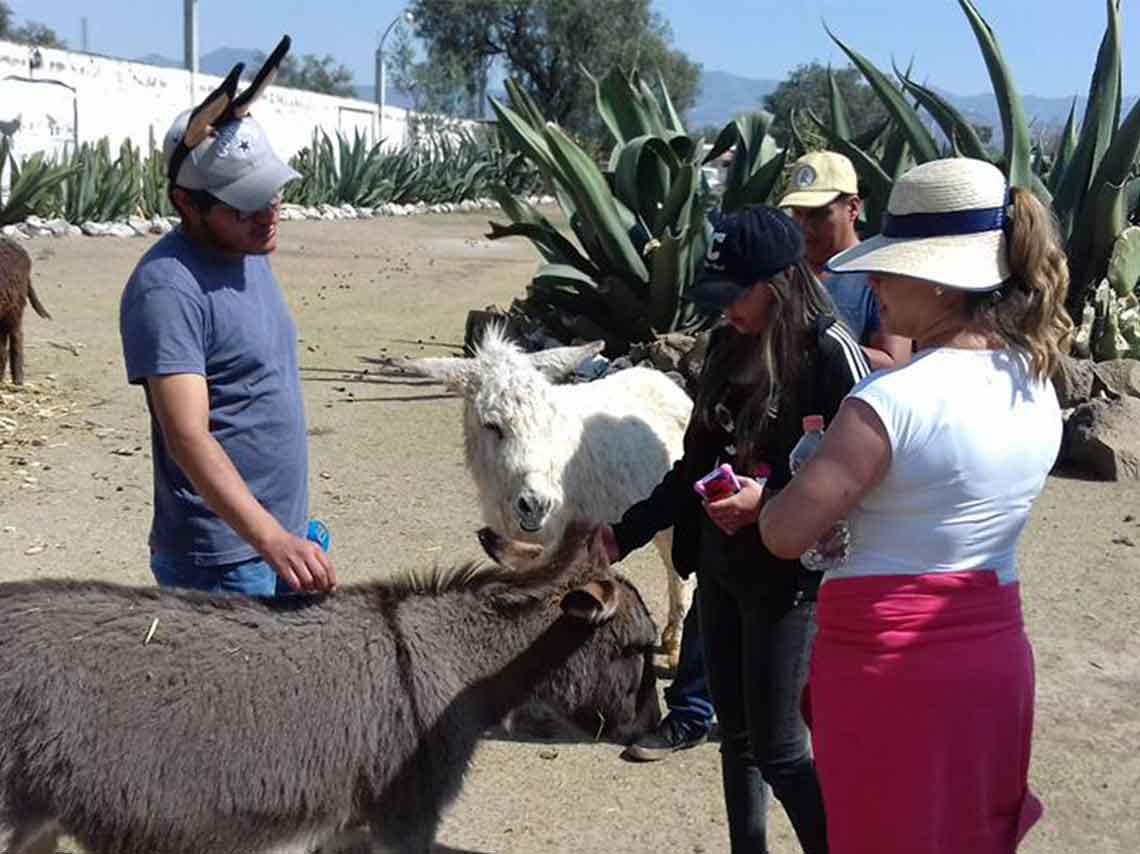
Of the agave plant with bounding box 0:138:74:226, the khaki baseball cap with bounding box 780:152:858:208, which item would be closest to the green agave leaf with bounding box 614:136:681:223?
the khaki baseball cap with bounding box 780:152:858:208

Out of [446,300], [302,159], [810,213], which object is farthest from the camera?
[302,159]

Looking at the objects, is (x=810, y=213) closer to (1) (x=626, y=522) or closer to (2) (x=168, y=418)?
(1) (x=626, y=522)

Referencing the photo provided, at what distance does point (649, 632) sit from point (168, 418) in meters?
1.36

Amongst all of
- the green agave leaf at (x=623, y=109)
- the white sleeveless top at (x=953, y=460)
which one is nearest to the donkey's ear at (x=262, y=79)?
the white sleeveless top at (x=953, y=460)

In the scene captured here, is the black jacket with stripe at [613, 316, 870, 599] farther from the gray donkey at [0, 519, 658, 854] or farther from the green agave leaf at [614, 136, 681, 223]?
the green agave leaf at [614, 136, 681, 223]

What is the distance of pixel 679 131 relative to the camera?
10.9 m

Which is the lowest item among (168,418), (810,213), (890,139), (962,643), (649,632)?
(649,632)

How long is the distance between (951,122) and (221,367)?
25.7 ft

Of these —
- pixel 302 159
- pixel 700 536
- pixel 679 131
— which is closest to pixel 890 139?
pixel 679 131

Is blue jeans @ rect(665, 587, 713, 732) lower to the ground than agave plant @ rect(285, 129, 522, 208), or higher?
lower

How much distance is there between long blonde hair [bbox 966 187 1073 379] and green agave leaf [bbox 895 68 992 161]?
7.42 metres

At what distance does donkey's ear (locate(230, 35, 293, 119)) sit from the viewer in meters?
2.82

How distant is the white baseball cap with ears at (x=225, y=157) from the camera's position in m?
2.69

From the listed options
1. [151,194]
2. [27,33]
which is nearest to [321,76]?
[27,33]
